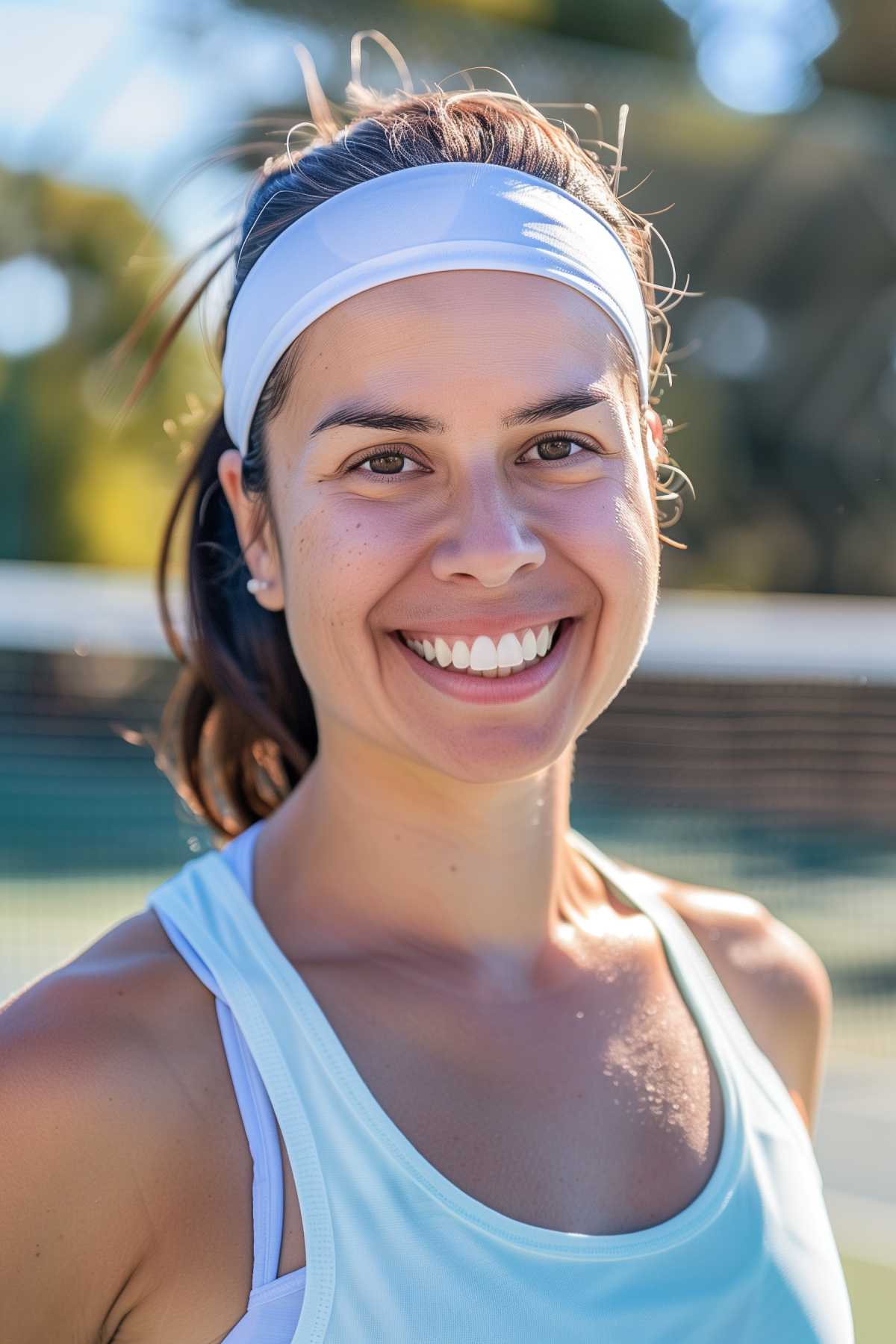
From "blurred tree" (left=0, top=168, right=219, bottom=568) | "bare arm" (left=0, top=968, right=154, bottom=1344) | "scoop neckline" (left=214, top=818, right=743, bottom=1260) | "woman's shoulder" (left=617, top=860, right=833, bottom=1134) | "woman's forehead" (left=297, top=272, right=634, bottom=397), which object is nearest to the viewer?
"bare arm" (left=0, top=968, right=154, bottom=1344)

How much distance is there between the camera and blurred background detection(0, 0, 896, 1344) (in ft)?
27.1

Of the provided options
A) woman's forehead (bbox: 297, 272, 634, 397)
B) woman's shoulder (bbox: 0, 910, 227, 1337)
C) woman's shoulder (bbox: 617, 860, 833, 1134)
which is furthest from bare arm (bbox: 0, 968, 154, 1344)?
woman's shoulder (bbox: 617, 860, 833, 1134)

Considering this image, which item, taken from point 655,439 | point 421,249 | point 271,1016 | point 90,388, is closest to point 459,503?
point 421,249

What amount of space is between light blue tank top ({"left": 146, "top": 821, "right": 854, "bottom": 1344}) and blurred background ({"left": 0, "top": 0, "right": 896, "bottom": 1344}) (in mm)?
1216

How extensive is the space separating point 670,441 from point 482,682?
49.7 ft

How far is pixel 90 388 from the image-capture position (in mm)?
17391

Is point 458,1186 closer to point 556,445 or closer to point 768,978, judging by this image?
point 768,978

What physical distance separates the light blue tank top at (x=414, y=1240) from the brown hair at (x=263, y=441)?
1.89ft

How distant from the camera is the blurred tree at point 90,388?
1545cm

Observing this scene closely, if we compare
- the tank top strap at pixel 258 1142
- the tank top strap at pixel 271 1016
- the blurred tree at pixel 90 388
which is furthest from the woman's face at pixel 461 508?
the blurred tree at pixel 90 388

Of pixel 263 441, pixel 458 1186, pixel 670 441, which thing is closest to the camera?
pixel 458 1186

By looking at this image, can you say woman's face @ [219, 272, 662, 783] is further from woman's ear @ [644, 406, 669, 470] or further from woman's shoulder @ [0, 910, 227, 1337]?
woman's shoulder @ [0, 910, 227, 1337]

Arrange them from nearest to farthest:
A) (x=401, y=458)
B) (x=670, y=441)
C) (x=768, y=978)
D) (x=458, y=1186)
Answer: (x=458, y=1186) < (x=401, y=458) < (x=768, y=978) < (x=670, y=441)

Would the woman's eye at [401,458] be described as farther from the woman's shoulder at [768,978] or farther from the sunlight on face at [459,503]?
the woman's shoulder at [768,978]
